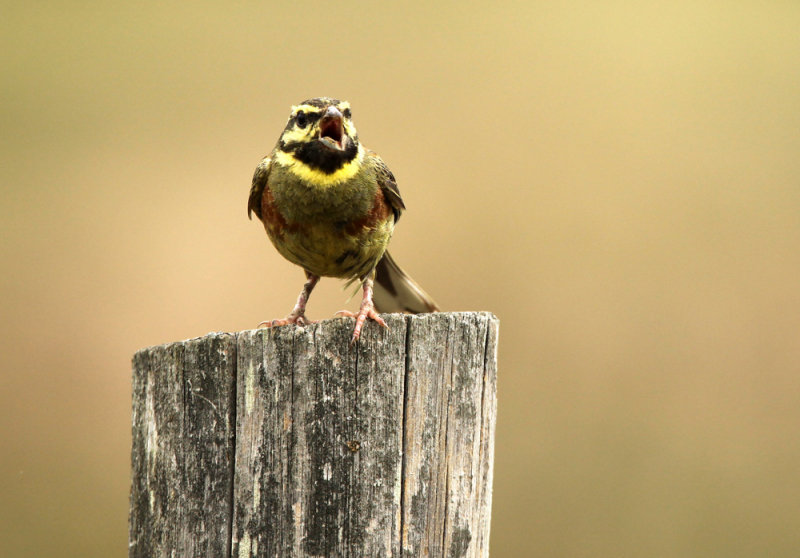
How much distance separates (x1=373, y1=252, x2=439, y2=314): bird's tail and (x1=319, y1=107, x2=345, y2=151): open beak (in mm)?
793

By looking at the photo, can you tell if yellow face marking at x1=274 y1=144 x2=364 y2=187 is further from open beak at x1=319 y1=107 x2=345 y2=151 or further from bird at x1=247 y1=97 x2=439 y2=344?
open beak at x1=319 y1=107 x2=345 y2=151

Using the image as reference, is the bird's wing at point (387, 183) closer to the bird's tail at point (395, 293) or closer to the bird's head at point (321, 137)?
the bird's head at point (321, 137)

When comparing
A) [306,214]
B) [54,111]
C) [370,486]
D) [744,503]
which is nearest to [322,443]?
[370,486]

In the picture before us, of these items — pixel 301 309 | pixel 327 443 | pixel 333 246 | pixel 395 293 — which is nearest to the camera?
pixel 327 443

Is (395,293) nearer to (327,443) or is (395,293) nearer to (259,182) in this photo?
(259,182)

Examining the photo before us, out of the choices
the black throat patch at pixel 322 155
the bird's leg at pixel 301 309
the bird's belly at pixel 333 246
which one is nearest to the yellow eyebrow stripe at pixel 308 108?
the black throat patch at pixel 322 155

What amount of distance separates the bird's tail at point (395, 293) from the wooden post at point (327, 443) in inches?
70.8

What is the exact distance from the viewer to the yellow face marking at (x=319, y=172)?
407 cm

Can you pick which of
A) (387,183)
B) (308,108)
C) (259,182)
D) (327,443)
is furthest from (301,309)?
(327,443)

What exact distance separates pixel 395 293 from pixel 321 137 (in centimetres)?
97

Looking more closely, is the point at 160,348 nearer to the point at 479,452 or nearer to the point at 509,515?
the point at 479,452

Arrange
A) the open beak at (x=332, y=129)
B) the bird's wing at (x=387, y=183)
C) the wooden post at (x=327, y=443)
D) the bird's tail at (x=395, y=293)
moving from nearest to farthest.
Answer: the wooden post at (x=327, y=443) → the open beak at (x=332, y=129) → the bird's wing at (x=387, y=183) → the bird's tail at (x=395, y=293)

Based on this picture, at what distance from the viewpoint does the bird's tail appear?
15.0 feet

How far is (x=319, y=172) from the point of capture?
407 cm
